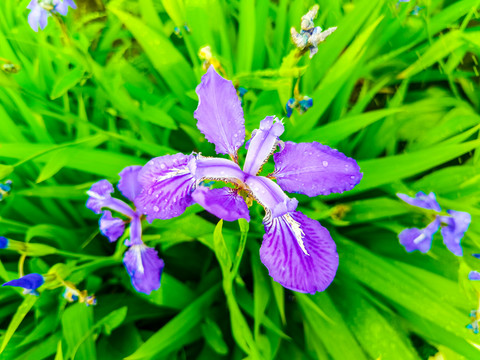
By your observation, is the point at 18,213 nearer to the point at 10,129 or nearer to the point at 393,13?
the point at 10,129

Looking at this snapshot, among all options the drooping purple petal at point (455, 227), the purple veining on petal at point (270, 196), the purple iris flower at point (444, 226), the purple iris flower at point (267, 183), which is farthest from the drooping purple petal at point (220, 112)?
the drooping purple petal at point (455, 227)

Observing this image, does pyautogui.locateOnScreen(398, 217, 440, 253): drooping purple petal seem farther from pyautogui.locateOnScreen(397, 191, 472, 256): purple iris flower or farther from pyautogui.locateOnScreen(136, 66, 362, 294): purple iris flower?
pyautogui.locateOnScreen(136, 66, 362, 294): purple iris flower

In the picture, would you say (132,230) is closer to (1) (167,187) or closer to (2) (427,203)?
(1) (167,187)

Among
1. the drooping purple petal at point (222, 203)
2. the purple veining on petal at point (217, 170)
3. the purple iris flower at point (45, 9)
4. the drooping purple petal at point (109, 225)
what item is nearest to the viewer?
the drooping purple petal at point (222, 203)

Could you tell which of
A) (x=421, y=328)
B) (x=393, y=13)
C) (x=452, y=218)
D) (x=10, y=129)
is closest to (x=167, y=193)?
(x=452, y=218)

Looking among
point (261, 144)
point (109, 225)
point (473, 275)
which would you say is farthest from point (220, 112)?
point (473, 275)

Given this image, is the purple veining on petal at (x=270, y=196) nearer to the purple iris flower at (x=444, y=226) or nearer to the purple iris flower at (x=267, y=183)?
the purple iris flower at (x=267, y=183)
